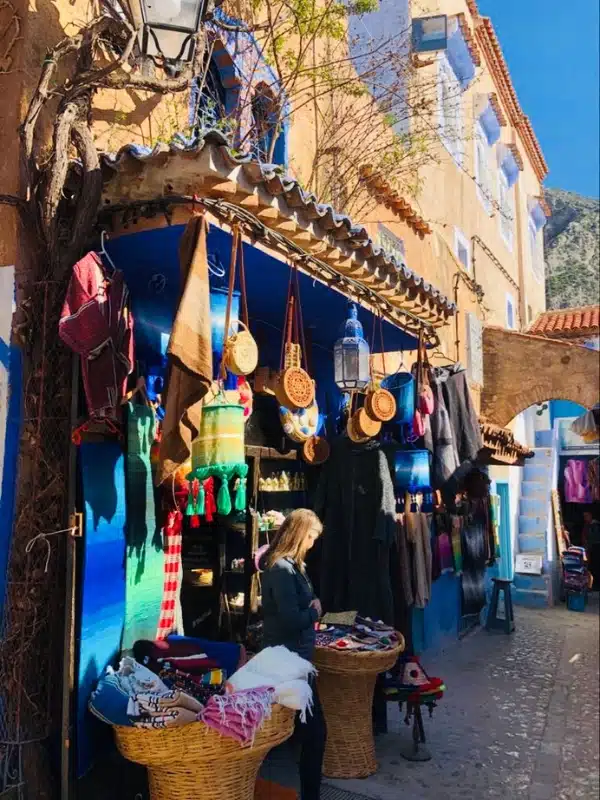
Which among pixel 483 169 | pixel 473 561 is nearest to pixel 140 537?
pixel 473 561

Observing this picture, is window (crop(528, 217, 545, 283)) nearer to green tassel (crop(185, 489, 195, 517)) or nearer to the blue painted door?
the blue painted door

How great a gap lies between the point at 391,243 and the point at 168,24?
5.99 m

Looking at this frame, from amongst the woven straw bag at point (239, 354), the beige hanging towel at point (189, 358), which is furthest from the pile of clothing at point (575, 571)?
the beige hanging towel at point (189, 358)

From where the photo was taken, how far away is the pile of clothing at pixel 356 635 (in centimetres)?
512

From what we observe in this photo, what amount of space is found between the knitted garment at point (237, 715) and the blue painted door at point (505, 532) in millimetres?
12095

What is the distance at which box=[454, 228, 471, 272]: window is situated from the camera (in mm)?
13375

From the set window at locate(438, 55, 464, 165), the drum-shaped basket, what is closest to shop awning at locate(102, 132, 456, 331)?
the drum-shaped basket

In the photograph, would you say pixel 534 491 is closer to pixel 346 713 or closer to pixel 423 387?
pixel 423 387

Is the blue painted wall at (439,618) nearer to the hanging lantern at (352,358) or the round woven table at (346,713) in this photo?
the round woven table at (346,713)

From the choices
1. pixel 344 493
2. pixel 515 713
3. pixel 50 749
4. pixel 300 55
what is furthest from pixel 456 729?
pixel 300 55

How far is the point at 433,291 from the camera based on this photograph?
616cm

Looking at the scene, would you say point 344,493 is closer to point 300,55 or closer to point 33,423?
point 33,423

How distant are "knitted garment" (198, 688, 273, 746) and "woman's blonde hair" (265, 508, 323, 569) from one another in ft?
3.49

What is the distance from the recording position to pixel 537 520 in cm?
1620
